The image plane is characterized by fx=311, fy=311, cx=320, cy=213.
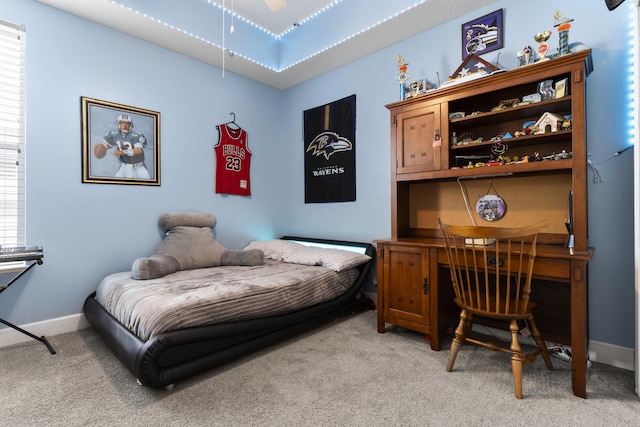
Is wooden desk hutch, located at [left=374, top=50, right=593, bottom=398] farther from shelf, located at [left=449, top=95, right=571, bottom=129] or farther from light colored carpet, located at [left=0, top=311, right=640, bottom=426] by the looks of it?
light colored carpet, located at [left=0, top=311, right=640, bottom=426]

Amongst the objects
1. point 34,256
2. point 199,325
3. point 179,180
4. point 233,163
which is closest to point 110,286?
point 34,256

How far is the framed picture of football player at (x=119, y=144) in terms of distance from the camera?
272 cm

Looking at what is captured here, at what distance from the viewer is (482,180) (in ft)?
8.40

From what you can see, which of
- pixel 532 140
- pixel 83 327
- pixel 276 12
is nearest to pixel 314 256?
pixel 532 140

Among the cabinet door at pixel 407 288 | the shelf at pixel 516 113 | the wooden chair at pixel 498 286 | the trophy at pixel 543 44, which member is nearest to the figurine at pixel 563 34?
the trophy at pixel 543 44

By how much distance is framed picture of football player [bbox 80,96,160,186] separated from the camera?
107 inches

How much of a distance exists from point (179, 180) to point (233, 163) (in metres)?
0.67

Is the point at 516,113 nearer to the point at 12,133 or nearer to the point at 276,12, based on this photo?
the point at 276,12

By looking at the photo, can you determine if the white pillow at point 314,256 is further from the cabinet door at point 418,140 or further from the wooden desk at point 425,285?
the cabinet door at point 418,140

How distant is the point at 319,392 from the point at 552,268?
4.92ft

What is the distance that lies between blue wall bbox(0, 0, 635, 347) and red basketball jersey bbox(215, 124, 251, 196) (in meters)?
0.11

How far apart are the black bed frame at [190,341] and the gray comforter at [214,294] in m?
0.05

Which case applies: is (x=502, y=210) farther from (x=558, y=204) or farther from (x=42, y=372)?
(x=42, y=372)

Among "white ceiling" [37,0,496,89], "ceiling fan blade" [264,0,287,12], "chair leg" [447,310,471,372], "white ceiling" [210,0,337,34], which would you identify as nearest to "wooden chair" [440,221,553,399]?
"chair leg" [447,310,471,372]
